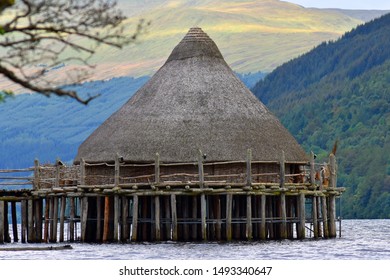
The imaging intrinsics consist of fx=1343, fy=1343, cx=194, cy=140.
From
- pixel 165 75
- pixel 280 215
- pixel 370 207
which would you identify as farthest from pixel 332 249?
pixel 370 207

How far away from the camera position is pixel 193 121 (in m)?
61.0

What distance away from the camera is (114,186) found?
56.9 m

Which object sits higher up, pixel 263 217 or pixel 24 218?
pixel 24 218

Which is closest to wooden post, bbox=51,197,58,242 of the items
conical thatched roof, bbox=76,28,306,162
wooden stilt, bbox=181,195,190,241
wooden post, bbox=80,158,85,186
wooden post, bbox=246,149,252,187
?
wooden post, bbox=80,158,85,186

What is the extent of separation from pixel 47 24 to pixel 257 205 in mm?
36691

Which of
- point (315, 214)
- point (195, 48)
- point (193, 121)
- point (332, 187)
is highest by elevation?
point (195, 48)

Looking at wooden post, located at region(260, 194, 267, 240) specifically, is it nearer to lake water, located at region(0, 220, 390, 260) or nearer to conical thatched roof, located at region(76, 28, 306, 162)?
lake water, located at region(0, 220, 390, 260)

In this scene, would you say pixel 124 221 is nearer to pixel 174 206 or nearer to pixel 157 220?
pixel 157 220

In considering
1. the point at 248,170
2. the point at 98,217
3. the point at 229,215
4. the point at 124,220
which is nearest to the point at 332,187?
the point at 248,170

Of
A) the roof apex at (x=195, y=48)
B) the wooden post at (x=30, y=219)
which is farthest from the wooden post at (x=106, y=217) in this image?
the roof apex at (x=195, y=48)

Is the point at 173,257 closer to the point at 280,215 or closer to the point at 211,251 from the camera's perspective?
the point at 211,251

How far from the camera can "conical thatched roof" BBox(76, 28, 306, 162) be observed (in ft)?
197

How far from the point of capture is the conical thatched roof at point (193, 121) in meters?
60.0

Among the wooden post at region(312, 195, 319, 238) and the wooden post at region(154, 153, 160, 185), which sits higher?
the wooden post at region(154, 153, 160, 185)
